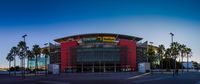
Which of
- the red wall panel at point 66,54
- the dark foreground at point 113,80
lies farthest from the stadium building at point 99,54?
the dark foreground at point 113,80

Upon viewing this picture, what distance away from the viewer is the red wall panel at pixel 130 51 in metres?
170

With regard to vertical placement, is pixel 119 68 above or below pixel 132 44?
below

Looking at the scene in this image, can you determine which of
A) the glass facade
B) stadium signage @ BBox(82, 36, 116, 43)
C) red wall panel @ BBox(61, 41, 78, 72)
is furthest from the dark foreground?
red wall panel @ BBox(61, 41, 78, 72)

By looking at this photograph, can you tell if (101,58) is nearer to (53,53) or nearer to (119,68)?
(119,68)

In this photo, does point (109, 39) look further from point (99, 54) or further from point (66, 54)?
point (66, 54)

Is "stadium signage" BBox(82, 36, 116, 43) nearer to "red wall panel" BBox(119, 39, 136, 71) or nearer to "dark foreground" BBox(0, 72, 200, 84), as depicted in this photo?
"red wall panel" BBox(119, 39, 136, 71)

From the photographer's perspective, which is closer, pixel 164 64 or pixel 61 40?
pixel 164 64

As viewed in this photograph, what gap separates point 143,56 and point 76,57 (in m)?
44.0

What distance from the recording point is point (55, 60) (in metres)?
190

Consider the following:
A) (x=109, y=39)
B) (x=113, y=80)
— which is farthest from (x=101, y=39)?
(x=113, y=80)

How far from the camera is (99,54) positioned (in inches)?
6619

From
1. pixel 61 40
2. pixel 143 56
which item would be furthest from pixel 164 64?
pixel 61 40

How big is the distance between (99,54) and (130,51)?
17.9 meters

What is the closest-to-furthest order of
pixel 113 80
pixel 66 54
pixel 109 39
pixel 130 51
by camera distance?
pixel 113 80, pixel 109 39, pixel 130 51, pixel 66 54
